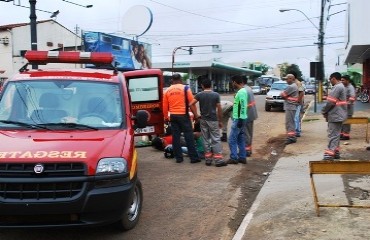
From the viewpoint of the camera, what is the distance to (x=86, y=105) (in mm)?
5848

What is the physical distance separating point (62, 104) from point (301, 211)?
133 inches

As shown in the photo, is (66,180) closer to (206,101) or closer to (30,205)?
(30,205)

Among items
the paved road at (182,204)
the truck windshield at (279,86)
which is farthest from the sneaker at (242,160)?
the truck windshield at (279,86)

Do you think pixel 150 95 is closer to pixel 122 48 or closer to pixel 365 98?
pixel 365 98

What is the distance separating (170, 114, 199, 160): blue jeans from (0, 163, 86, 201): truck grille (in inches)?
201

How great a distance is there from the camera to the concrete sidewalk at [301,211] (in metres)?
5.23

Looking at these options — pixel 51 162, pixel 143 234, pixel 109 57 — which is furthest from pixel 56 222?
pixel 109 57

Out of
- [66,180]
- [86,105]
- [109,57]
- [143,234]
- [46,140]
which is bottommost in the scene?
[143,234]

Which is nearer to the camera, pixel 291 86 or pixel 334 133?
pixel 334 133

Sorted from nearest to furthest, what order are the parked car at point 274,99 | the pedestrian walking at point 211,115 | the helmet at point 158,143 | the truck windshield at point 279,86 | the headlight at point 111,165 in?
the headlight at point 111,165, the pedestrian walking at point 211,115, the helmet at point 158,143, the parked car at point 274,99, the truck windshield at point 279,86

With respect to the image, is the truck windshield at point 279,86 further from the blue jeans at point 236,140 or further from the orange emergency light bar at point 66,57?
the orange emergency light bar at point 66,57

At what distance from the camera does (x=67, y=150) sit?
4.76 m

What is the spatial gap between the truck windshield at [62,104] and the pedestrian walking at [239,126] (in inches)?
154

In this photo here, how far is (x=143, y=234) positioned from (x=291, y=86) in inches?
323
